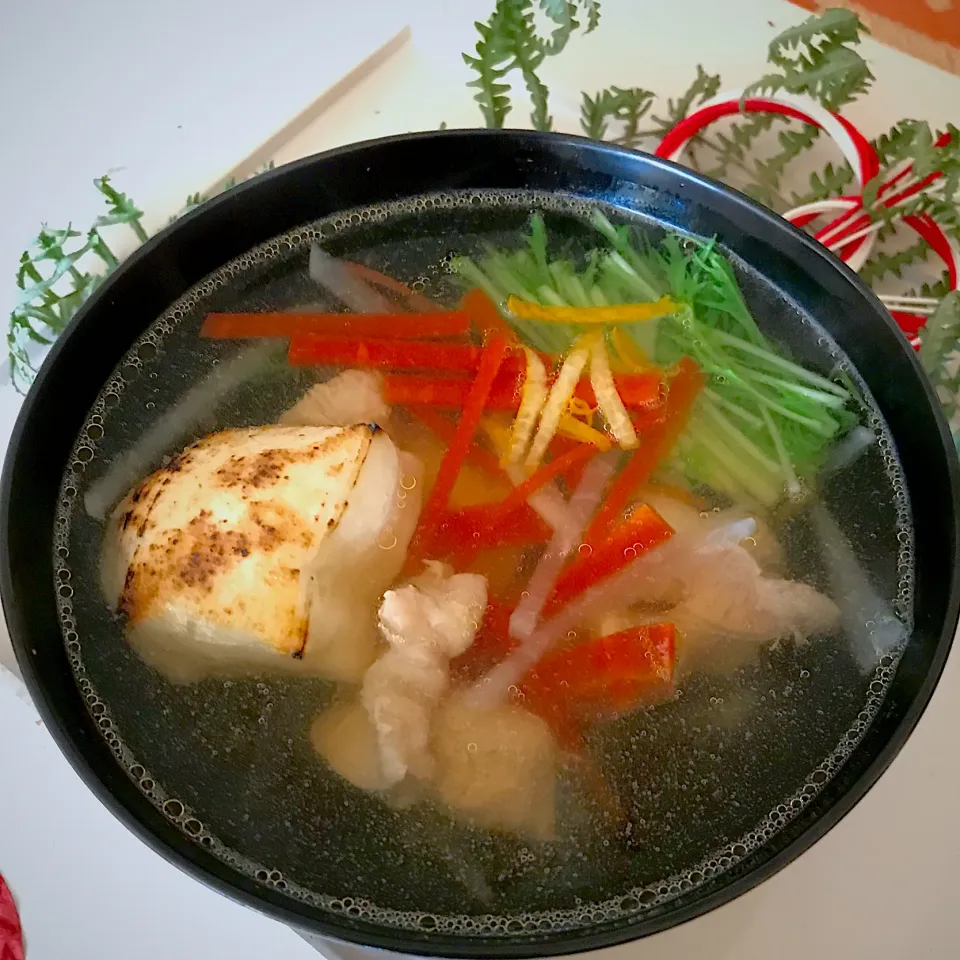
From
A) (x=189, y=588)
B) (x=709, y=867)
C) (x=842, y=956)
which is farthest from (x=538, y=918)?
(x=189, y=588)

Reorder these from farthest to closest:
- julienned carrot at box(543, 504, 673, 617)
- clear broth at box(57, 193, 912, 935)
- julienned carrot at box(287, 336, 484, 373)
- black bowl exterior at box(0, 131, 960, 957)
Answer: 1. julienned carrot at box(287, 336, 484, 373)
2. julienned carrot at box(543, 504, 673, 617)
3. clear broth at box(57, 193, 912, 935)
4. black bowl exterior at box(0, 131, 960, 957)

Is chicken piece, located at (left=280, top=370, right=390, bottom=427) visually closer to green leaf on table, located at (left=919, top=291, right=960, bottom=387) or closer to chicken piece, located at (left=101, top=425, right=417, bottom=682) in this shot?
chicken piece, located at (left=101, top=425, right=417, bottom=682)

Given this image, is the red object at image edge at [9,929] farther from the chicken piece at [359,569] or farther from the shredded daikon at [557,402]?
the shredded daikon at [557,402]

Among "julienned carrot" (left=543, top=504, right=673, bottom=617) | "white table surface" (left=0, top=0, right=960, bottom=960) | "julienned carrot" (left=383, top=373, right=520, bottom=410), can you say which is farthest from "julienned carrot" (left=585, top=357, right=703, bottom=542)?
"white table surface" (left=0, top=0, right=960, bottom=960)

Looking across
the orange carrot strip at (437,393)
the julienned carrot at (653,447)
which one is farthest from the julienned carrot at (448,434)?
the julienned carrot at (653,447)

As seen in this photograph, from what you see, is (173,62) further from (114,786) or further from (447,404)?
(114,786)
